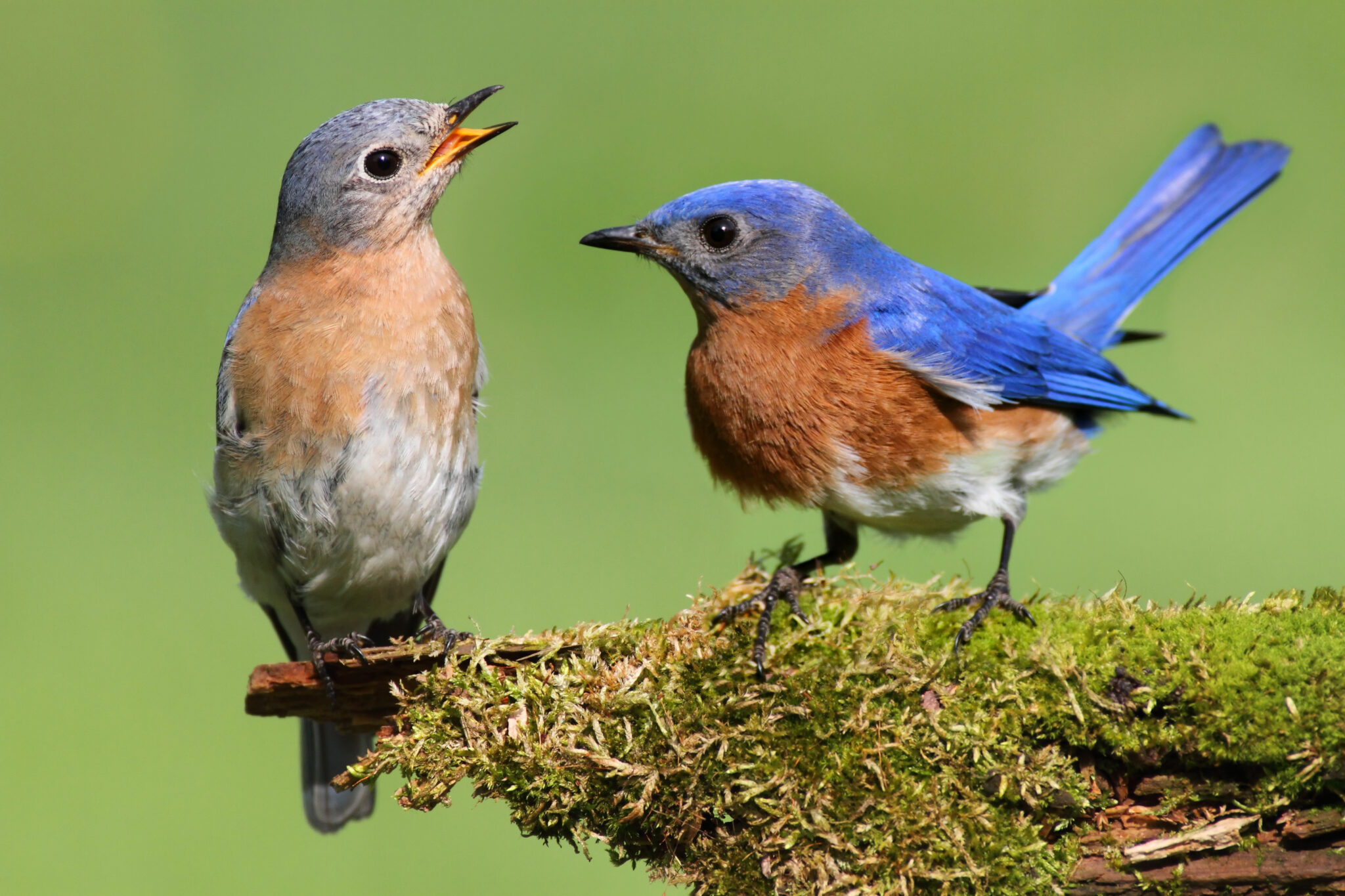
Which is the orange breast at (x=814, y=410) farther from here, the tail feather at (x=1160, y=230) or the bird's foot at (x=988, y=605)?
the tail feather at (x=1160, y=230)

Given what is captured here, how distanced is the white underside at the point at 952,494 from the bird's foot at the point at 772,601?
0.38m

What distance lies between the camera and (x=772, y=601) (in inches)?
130

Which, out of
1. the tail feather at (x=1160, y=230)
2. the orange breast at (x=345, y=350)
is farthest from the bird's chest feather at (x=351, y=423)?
the tail feather at (x=1160, y=230)

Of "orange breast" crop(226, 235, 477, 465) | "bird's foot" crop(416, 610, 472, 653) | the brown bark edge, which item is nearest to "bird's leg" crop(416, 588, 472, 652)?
"bird's foot" crop(416, 610, 472, 653)

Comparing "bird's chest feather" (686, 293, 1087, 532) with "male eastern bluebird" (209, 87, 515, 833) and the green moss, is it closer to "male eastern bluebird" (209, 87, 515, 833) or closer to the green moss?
the green moss

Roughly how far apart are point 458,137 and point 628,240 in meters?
0.74

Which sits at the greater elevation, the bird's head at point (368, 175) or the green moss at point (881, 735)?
the bird's head at point (368, 175)

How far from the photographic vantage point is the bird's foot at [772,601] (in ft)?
10.6

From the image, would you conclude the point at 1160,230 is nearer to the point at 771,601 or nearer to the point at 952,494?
Answer: the point at 952,494

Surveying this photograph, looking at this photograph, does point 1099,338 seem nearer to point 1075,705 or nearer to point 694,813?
point 1075,705

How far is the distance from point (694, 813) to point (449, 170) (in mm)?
2382

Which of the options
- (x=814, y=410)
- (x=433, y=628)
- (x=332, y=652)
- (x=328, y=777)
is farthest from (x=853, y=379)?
(x=328, y=777)

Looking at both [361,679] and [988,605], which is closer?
[988,605]

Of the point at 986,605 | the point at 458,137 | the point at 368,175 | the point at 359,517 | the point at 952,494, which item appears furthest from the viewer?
the point at 458,137
